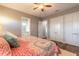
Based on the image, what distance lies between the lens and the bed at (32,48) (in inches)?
72.1

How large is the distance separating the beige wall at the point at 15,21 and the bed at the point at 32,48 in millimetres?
163

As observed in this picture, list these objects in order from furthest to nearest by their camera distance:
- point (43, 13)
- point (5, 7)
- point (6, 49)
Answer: point (43, 13)
point (5, 7)
point (6, 49)

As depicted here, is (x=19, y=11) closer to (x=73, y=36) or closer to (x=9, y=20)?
(x=9, y=20)

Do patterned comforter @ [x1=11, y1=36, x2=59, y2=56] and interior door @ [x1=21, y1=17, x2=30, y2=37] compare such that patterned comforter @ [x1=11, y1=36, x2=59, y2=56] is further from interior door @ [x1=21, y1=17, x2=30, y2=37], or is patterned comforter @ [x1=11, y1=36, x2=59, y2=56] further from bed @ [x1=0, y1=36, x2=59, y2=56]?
interior door @ [x1=21, y1=17, x2=30, y2=37]

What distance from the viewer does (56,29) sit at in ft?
6.86

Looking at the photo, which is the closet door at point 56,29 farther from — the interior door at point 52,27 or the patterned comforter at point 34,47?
the patterned comforter at point 34,47

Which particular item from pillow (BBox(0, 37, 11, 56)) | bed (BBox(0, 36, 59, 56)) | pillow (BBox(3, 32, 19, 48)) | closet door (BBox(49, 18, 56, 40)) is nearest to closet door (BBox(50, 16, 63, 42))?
closet door (BBox(49, 18, 56, 40))

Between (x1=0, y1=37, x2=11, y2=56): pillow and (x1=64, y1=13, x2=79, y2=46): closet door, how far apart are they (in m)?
1.13

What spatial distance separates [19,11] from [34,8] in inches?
12.2

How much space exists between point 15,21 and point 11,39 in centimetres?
39

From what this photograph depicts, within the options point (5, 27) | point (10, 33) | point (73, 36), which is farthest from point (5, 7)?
point (73, 36)

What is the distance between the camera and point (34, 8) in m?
1.96

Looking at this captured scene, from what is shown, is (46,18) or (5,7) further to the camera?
(46,18)

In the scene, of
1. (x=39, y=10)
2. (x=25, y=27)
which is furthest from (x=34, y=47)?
(x=39, y=10)
